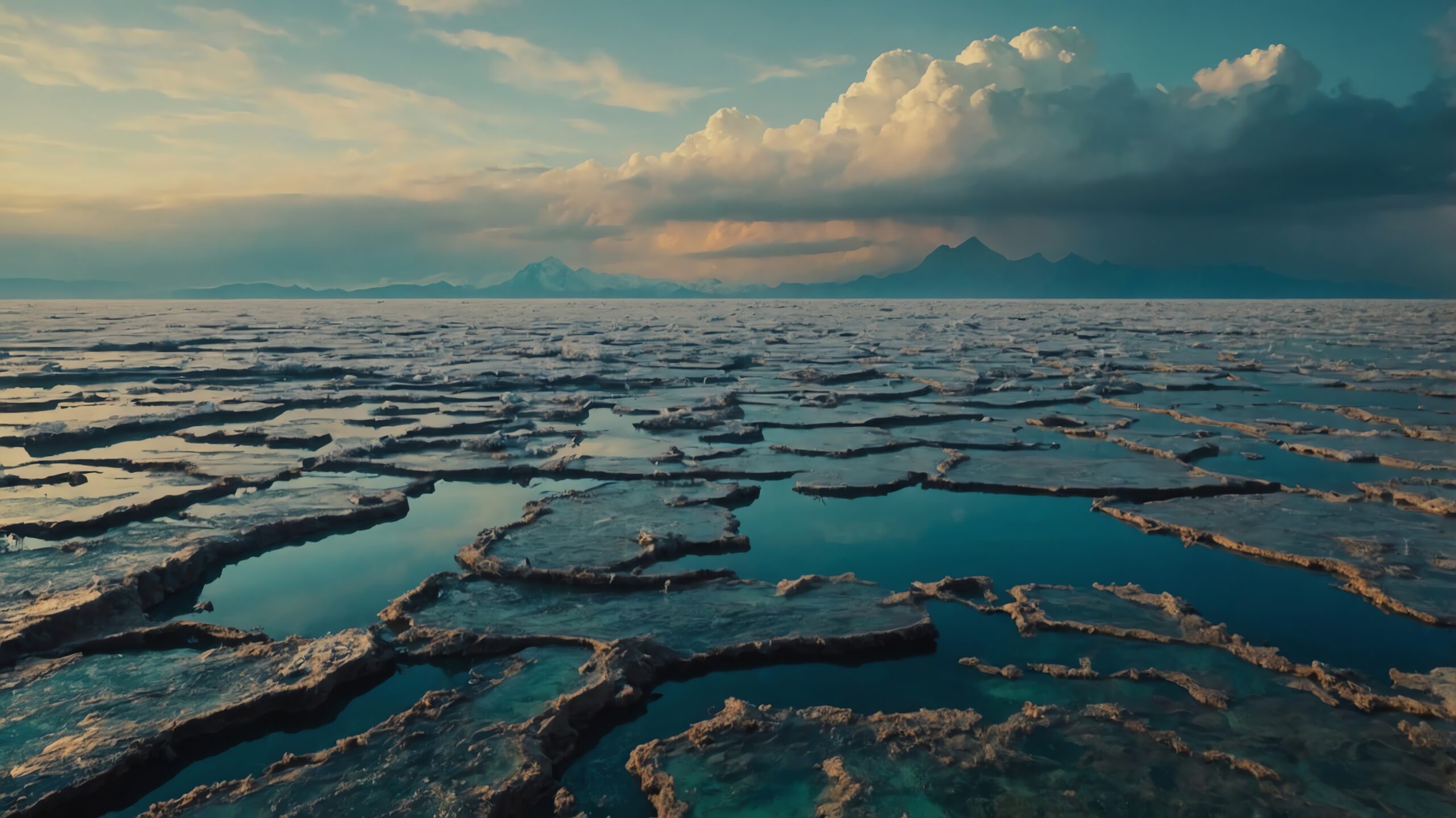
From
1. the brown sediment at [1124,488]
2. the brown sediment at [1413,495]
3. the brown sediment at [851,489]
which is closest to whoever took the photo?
the brown sediment at [1413,495]

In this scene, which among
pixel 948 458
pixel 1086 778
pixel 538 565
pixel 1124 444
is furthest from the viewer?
pixel 1124 444

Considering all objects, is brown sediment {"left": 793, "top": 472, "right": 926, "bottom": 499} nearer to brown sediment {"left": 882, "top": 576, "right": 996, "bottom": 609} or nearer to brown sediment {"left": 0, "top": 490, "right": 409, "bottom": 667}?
brown sediment {"left": 882, "top": 576, "right": 996, "bottom": 609}

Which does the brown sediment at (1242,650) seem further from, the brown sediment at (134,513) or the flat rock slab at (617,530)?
the brown sediment at (134,513)

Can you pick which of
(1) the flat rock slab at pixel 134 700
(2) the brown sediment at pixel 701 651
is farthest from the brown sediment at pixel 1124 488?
(1) the flat rock slab at pixel 134 700

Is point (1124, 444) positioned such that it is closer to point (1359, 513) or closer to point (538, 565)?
point (1359, 513)

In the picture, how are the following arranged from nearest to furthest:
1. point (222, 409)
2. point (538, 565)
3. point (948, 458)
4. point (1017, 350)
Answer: point (538, 565) → point (948, 458) → point (222, 409) → point (1017, 350)

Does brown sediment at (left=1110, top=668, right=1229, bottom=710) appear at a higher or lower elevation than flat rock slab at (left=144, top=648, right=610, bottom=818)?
higher

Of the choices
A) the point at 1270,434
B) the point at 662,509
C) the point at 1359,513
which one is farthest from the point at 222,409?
the point at 1270,434

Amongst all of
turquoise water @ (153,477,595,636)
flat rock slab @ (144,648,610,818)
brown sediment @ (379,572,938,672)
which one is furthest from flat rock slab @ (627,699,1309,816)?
turquoise water @ (153,477,595,636)
